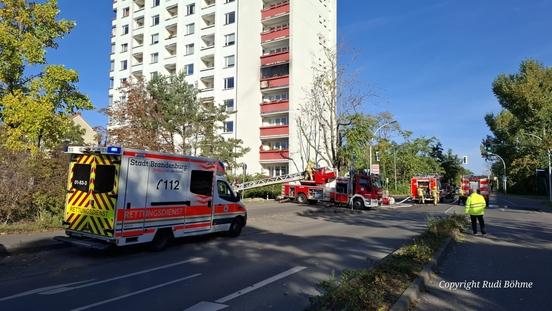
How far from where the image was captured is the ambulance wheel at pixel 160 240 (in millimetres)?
11445

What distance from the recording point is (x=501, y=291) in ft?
23.8

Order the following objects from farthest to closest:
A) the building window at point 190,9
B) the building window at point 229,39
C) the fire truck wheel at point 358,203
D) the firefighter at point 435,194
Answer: the building window at point 190,9, the building window at point 229,39, the firefighter at point 435,194, the fire truck wheel at point 358,203

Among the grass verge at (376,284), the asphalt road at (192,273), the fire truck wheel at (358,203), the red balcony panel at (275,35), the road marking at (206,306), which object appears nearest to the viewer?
the grass verge at (376,284)

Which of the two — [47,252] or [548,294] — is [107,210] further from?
[548,294]

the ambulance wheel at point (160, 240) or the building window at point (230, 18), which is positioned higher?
the building window at point (230, 18)

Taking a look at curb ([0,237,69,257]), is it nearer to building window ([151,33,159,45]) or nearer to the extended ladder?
the extended ladder

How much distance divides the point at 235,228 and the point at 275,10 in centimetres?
3820

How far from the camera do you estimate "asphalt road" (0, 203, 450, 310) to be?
258 inches

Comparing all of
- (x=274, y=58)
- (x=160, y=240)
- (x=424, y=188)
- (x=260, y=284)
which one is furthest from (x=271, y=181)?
(x=260, y=284)

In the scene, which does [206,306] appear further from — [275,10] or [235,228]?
[275,10]

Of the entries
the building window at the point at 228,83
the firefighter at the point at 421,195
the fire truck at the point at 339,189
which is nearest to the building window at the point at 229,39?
the building window at the point at 228,83

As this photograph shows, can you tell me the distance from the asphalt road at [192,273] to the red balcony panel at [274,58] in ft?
113

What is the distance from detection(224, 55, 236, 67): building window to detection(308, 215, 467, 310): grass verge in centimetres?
4021

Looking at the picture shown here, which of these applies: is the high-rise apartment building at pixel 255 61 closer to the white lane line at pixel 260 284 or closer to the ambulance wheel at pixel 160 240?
the ambulance wheel at pixel 160 240
